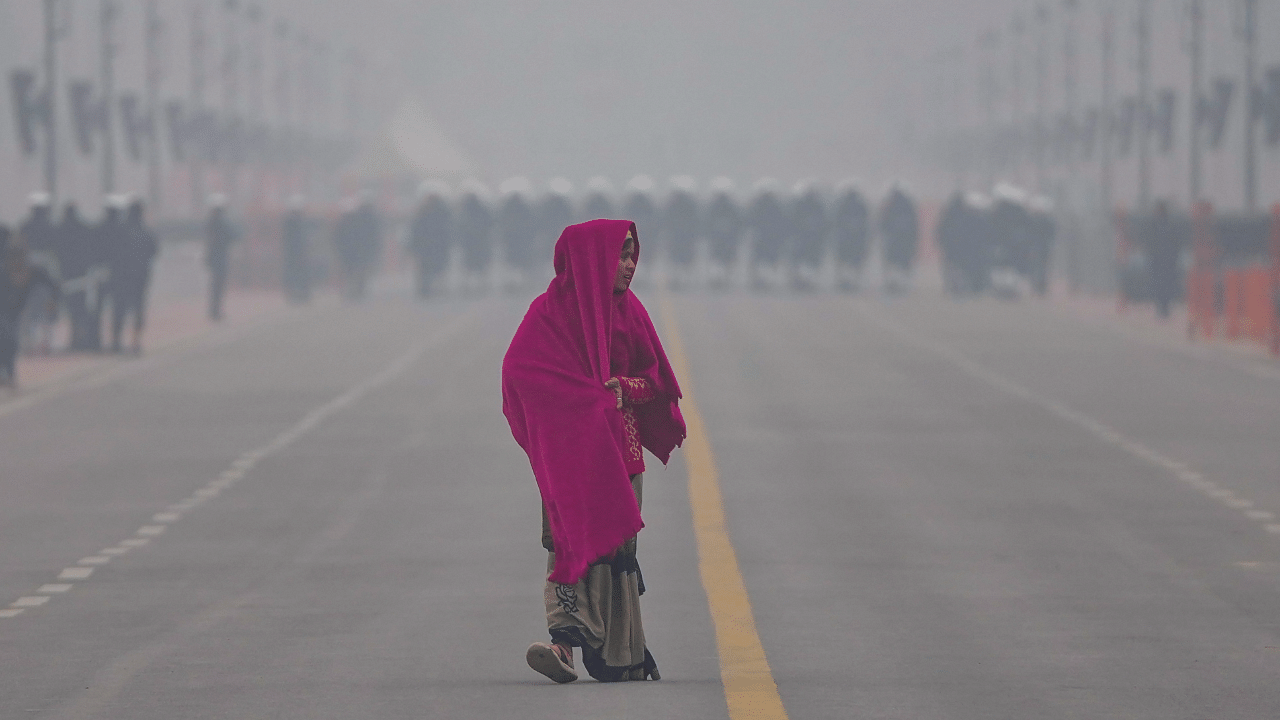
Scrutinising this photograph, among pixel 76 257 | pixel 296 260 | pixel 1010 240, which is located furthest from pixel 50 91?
pixel 1010 240

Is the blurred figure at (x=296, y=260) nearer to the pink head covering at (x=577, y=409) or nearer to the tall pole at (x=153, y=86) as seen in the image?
the tall pole at (x=153, y=86)

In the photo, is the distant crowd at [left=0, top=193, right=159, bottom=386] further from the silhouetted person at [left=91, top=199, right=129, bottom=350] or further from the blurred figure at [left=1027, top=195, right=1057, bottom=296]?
the blurred figure at [left=1027, top=195, right=1057, bottom=296]

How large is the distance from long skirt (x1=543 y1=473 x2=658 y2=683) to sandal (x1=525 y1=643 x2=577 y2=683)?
44mm

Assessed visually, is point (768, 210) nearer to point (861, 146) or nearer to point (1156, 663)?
point (1156, 663)

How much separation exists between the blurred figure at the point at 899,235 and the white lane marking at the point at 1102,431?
20.6 meters

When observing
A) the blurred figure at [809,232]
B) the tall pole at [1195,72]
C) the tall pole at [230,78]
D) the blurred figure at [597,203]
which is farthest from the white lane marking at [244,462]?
the tall pole at [230,78]

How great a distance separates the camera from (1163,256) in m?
41.4

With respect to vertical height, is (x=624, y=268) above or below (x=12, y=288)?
above

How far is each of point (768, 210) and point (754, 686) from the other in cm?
5068

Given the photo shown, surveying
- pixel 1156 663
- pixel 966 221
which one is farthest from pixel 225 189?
pixel 1156 663

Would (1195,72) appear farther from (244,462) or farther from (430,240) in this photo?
(244,462)

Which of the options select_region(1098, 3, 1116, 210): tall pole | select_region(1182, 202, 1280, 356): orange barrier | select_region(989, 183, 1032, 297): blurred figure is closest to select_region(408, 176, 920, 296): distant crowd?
select_region(989, 183, 1032, 297): blurred figure

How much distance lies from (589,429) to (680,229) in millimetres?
51723

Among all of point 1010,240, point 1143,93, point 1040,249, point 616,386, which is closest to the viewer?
point 616,386
